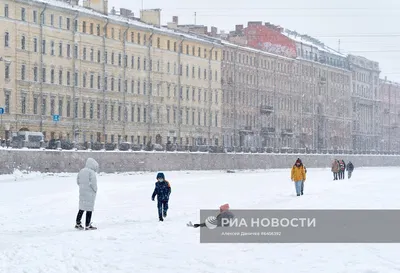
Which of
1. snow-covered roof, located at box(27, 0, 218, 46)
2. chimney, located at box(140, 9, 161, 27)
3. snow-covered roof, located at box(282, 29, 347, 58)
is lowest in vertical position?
snow-covered roof, located at box(27, 0, 218, 46)

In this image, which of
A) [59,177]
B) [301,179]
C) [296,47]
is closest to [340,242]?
[301,179]

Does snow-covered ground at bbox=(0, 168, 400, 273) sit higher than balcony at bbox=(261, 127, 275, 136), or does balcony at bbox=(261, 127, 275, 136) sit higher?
balcony at bbox=(261, 127, 275, 136)

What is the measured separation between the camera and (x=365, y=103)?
151125mm

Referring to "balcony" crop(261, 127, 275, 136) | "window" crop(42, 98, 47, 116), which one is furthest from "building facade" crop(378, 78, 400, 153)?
"window" crop(42, 98, 47, 116)

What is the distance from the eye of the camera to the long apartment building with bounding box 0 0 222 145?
73.0 meters

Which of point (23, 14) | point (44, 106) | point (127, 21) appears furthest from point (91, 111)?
point (23, 14)

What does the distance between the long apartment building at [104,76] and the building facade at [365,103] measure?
47265mm

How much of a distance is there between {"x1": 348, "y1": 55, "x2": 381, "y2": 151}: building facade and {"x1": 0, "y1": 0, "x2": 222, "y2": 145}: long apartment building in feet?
155

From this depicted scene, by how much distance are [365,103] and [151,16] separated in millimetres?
63249

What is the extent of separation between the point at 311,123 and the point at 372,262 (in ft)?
372

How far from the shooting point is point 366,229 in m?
21.3

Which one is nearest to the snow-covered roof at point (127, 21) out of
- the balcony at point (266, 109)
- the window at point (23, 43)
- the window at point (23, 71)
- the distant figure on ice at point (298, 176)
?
the window at point (23, 43)

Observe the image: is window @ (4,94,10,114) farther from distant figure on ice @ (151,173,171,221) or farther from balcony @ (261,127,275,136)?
distant figure on ice @ (151,173,171,221)

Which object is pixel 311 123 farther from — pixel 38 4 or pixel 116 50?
pixel 38 4
